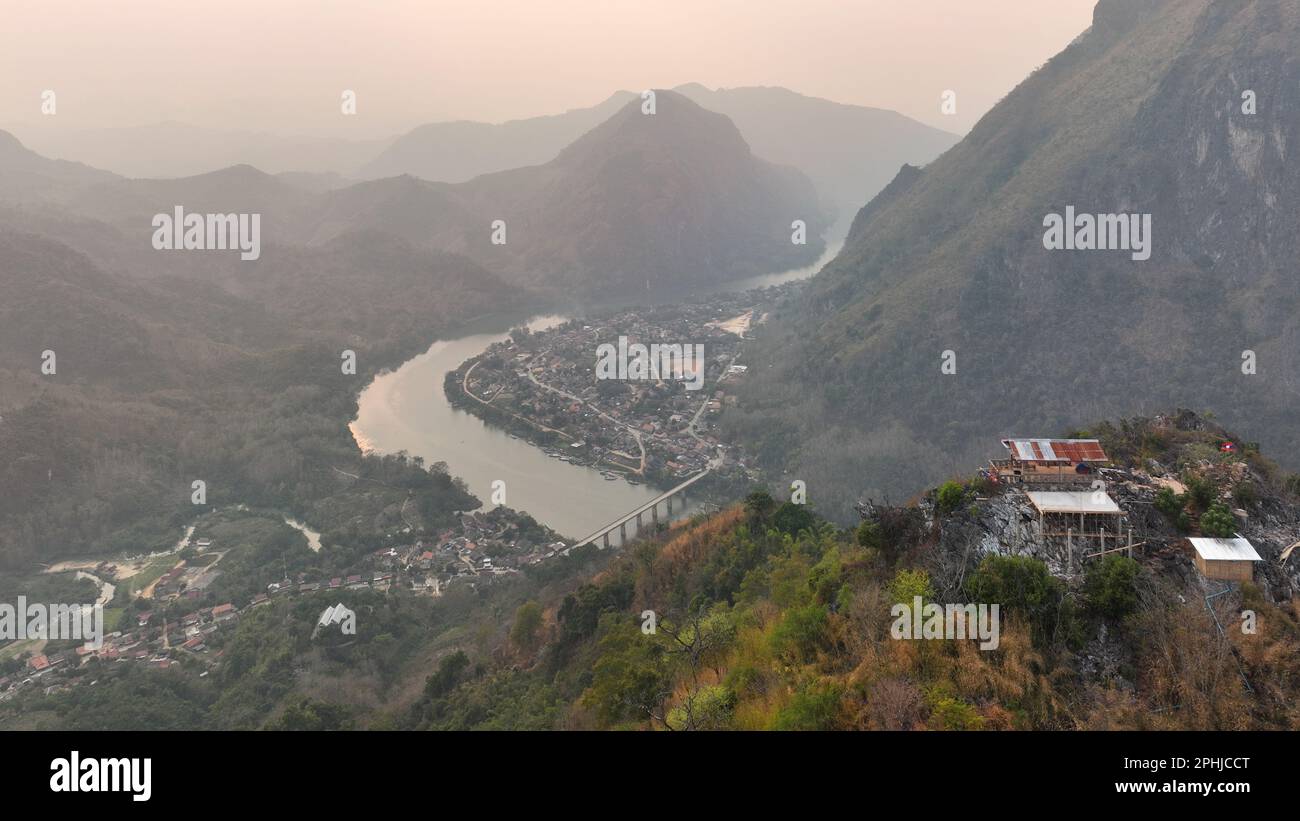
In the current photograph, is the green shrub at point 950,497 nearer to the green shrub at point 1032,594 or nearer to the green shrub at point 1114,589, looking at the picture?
the green shrub at point 1032,594

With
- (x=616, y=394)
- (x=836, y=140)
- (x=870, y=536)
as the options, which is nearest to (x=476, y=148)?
(x=836, y=140)

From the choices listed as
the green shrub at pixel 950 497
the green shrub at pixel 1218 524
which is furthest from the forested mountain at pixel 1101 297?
the green shrub at pixel 1218 524

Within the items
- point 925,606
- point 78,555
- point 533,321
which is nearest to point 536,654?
point 925,606

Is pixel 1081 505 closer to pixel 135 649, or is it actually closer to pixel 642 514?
pixel 642 514

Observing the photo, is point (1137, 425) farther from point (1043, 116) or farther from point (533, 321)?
point (533, 321)
